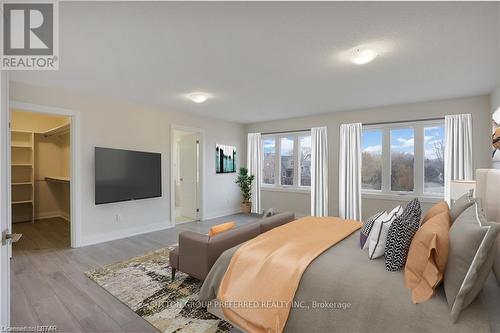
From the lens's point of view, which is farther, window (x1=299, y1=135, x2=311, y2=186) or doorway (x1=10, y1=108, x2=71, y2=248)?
window (x1=299, y1=135, x2=311, y2=186)

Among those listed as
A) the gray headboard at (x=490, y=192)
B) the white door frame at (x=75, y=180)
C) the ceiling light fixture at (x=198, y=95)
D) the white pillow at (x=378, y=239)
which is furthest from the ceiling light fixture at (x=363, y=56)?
the white door frame at (x=75, y=180)

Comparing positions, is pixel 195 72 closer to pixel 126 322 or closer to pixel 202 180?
pixel 126 322

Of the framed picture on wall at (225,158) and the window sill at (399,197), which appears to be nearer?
the window sill at (399,197)

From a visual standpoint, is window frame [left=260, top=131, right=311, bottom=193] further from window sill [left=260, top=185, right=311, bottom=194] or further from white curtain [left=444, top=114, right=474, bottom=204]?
white curtain [left=444, top=114, right=474, bottom=204]

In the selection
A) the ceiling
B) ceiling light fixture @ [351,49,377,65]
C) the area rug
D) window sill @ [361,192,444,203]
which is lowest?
the area rug

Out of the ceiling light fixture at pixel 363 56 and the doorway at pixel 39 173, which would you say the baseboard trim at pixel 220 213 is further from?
the ceiling light fixture at pixel 363 56

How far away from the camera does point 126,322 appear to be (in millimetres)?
2096

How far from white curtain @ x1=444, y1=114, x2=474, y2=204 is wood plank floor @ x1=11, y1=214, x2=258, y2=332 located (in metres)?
5.00

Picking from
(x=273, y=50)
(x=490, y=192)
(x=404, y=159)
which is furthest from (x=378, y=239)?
(x=404, y=159)

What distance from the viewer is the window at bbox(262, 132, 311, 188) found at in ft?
20.6

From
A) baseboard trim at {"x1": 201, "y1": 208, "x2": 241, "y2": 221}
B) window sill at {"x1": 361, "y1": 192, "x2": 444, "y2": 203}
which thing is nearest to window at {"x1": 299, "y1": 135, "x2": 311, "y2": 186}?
window sill at {"x1": 361, "y1": 192, "x2": 444, "y2": 203}

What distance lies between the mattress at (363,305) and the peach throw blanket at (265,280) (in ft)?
0.24

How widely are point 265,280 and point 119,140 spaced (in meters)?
3.85

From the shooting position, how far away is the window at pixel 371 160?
516 cm
